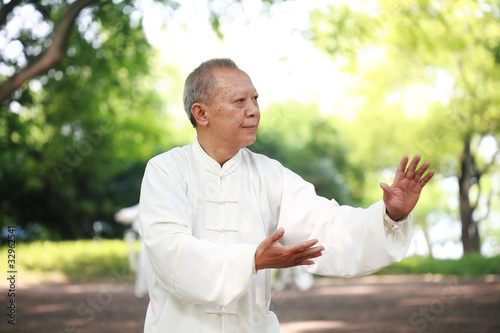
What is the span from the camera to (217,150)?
314 cm

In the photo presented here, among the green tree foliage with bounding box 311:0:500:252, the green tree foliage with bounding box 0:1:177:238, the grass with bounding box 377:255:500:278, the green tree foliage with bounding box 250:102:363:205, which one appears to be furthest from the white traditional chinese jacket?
the grass with bounding box 377:255:500:278

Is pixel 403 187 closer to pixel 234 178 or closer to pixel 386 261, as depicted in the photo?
pixel 386 261

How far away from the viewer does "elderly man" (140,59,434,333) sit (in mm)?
2678

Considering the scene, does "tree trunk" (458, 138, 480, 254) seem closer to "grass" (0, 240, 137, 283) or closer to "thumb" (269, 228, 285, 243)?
"grass" (0, 240, 137, 283)

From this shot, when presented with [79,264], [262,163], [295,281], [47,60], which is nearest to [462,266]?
[295,281]

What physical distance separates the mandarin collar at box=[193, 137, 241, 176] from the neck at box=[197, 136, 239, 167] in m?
0.02

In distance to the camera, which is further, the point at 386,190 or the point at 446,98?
the point at 446,98

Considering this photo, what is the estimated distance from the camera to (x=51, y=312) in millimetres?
12906

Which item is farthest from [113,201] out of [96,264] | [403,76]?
[403,76]

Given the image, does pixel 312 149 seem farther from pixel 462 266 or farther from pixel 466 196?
pixel 462 266

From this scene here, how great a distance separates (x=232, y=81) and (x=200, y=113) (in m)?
0.23

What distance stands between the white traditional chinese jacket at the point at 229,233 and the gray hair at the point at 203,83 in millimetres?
246

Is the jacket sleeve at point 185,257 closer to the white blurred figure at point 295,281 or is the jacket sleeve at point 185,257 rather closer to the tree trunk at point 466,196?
the white blurred figure at point 295,281

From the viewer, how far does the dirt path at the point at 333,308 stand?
10.4 metres
